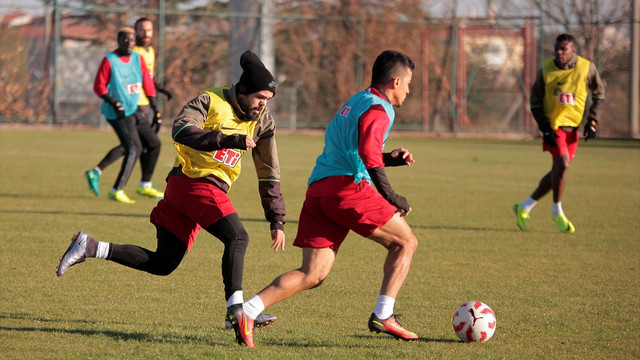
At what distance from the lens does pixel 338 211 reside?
546cm

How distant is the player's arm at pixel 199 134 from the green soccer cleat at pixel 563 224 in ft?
21.2

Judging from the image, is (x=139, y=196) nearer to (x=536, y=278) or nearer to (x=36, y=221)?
(x=36, y=221)

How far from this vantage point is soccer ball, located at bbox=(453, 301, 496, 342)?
5.66 m

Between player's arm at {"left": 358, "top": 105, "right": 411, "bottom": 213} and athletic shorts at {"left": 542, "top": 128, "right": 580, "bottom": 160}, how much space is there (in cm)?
611

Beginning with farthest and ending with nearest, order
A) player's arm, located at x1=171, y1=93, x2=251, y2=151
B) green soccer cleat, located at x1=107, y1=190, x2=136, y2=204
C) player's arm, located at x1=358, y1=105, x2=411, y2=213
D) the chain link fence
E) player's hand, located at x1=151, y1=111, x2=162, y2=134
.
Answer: the chain link fence
player's hand, located at x1=151, y1=111, x2=162, y2=134
green soccer cleat, located at x1=107, y1=190, x2=136, y2=204
player's arm, located at x1=358, y1=105, x2=411, y2=213
player's arm, located at x1=171, y1=93, x2=251, y2=151

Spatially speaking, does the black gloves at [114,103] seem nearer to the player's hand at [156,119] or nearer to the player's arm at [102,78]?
the player's arm at [102,78]

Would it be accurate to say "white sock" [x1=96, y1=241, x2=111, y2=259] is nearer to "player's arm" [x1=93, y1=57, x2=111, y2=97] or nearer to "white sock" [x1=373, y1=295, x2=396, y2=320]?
"white sock" [x1=373, y1=295, x2=396, y2=320]

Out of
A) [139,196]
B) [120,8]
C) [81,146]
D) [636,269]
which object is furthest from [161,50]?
[636,269]

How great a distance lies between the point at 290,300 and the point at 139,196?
7110mm

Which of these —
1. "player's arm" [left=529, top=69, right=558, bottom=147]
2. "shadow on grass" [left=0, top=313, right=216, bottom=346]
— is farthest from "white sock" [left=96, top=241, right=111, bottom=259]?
"player's arm" [left=529, top=69, right=558, bottom=147]

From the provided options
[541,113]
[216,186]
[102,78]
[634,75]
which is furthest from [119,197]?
[634,75]

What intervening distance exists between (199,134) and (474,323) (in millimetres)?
2058

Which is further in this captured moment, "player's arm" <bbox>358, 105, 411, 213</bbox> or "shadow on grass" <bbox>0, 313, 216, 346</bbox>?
"shadow on grass" <bbox>0, 313, 216, 346</bbox>

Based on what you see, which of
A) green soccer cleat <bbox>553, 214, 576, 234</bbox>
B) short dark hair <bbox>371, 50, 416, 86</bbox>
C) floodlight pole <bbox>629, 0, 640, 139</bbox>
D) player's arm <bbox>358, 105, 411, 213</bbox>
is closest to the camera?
player's arm <bbox>358, 105, 411, 213</bbox>
